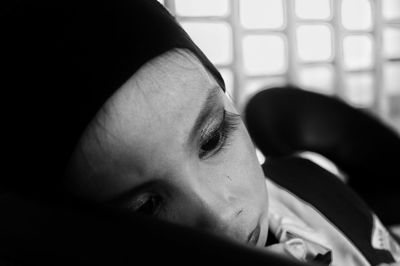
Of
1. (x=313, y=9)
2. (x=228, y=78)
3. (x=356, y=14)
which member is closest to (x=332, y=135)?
(x=228, y=78)

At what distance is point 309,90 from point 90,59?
1.09 metres

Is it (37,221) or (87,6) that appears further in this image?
(87,6)

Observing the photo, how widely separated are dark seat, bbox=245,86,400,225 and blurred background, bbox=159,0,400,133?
12 centimetres

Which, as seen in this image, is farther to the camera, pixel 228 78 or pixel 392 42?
pixel 392 42

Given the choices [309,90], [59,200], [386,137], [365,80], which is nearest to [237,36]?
[309,90]

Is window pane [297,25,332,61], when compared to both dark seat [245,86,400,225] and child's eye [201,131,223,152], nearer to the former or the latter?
dark seat [245,86,400,225]

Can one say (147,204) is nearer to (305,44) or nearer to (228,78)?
(228,78)

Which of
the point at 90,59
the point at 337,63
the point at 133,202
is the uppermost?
the point at 90,59

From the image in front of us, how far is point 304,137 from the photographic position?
4.35 ft

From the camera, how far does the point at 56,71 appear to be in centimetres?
39

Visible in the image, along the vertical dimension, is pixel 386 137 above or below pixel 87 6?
below

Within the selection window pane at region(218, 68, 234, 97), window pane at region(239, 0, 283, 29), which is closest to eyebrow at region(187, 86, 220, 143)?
window pane at region(218, 68, 234, 97)

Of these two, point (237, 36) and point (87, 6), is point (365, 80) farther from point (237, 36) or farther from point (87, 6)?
point (87, 6)

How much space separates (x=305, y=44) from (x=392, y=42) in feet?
2.01
